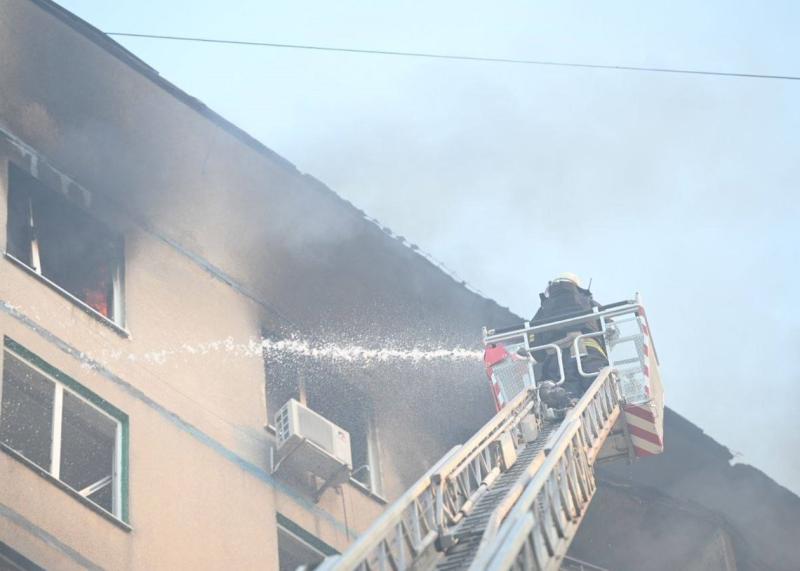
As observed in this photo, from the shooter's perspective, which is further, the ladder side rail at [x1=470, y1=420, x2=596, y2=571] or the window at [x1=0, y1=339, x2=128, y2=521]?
the window at [x1=0, y1=339, x2=128, y2=521]

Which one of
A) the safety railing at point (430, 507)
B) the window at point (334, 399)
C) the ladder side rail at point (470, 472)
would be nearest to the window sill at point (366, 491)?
the window at point (334, 399)

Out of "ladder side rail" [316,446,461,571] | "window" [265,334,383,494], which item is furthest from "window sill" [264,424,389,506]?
"ladder side rail" [316,446,461,571]

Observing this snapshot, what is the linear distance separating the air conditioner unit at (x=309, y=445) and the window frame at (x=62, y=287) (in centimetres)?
157

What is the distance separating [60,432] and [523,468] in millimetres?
3493

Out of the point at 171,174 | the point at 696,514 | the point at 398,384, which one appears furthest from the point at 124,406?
the point at 696,514

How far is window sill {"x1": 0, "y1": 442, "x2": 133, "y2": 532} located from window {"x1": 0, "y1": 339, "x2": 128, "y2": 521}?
7 cm

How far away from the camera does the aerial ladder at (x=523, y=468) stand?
28.6 ft

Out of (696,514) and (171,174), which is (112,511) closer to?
(171,174)

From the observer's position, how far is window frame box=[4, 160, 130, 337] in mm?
11973

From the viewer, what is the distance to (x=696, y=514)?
1819cm

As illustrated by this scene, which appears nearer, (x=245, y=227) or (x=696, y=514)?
(x=245, y=227)

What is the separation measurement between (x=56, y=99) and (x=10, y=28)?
2.62 ft

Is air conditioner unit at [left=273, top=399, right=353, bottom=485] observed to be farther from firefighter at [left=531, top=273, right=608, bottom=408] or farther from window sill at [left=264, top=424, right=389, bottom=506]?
firefighter at [left=531, top=273, right=608, bottom=408]

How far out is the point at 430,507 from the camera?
31.3ft
